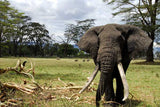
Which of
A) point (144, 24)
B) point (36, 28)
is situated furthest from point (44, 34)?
point (144, 24)

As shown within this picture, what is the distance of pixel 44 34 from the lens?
234 feet

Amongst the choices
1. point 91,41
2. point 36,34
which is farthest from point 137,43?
point 36,34

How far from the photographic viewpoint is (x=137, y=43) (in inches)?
188

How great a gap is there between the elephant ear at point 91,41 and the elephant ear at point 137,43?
77cm

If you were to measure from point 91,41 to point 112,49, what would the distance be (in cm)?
84

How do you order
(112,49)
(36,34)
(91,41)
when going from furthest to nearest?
1. (36,34)
2. (91,41)
3. (112,49)

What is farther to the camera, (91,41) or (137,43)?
(91,41)

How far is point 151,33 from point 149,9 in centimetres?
341

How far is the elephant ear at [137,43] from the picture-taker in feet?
15.5

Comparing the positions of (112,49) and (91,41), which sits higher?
(91,41)

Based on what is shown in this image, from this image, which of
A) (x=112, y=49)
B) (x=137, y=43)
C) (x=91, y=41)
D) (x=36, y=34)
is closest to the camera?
(x=112, y=49)

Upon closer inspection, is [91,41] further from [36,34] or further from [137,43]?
[36,34]

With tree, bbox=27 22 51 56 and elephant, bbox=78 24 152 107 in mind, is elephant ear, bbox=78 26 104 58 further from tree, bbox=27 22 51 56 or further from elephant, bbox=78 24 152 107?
tree, bbox=27 22 51 56

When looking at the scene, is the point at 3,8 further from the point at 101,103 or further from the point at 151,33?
the point at 151,33
